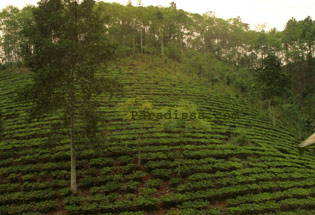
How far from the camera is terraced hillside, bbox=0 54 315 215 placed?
10.7 meters

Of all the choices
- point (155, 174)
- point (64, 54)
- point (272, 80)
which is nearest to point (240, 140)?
point (155, 174)

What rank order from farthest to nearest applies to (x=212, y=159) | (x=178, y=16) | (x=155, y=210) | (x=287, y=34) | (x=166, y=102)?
1. (x=287, y=34)
2. (x=178, y=16)
3. (x=166, y=102)
4. (x=212, y=159)
5. (x=155, y=210)

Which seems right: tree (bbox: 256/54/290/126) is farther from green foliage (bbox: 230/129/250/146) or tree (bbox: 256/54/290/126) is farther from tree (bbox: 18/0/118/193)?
tree (bbox: 18/0/118/193)

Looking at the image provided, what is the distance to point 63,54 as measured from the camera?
36.7ft

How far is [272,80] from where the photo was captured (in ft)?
83.9

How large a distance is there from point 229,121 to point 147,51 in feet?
83.6

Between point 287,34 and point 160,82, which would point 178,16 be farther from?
point 287,34

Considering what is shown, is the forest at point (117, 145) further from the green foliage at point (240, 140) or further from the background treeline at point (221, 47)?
the background treeline at point (221, 47)

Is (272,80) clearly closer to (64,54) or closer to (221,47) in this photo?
(64,54)

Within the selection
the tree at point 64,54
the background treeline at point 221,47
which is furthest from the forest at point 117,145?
the background treeline at point 221,47

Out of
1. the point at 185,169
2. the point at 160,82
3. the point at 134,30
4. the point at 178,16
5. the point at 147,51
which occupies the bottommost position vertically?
the point at 185,169

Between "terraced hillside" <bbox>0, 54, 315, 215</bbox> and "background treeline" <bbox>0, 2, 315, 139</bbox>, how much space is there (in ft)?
39.5

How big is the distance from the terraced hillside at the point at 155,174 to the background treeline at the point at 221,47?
12043mm

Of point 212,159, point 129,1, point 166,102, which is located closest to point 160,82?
point 166,102
